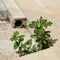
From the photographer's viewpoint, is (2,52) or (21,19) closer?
(2,52)

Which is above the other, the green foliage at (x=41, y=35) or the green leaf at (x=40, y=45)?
the green foliage at (x=41, y=35)

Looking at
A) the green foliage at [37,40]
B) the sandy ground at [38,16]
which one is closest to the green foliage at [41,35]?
the green foliage at [37,40]

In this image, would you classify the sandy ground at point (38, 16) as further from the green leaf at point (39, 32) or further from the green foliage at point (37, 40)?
the green leaf at point (39, 32)

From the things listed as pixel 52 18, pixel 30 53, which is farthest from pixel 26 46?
pixel 52 18

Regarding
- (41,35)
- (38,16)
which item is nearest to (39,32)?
(41,35)

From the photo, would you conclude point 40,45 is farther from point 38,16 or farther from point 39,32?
point 38,16

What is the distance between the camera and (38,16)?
489 cm

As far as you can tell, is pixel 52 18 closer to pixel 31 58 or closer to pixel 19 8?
pixel 19 8

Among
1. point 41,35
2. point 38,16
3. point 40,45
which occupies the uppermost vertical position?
point 38,16

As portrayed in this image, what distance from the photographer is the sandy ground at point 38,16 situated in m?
3.60

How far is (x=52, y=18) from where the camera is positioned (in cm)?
473

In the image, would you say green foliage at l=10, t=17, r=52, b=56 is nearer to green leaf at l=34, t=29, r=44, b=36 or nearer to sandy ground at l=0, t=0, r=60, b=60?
green leaf at l=34, t=29, r=44, b=36

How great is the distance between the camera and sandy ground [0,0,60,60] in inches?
142

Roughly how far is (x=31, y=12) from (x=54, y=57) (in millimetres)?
1776
